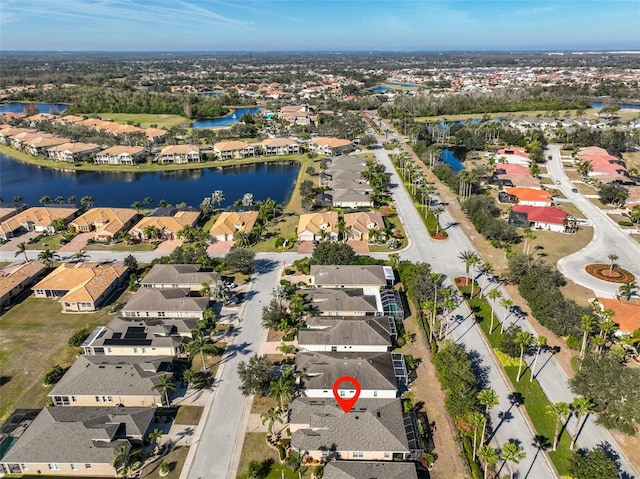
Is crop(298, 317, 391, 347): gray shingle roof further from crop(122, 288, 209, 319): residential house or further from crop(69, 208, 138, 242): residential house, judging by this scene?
crop(69, 208, 138, 242): residential house

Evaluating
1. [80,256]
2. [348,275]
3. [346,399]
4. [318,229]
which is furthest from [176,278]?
[346,399]

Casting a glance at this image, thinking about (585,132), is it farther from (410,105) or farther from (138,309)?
(138,309)

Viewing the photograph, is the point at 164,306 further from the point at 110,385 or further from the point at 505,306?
the point at 505,306

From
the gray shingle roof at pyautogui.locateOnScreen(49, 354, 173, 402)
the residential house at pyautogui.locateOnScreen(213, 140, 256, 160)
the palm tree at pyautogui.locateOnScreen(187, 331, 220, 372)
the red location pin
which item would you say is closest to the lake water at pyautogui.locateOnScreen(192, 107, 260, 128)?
the residential house at pyautogui.locateOnScreen(213, 140, 256, 160)

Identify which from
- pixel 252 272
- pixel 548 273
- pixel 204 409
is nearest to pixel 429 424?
pixel 204 409

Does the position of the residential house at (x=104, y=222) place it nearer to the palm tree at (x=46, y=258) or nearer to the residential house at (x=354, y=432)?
the palm tree at (x=46, y=258)

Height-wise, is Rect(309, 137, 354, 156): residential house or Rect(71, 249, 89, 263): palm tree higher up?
Rect(309, 137, 354, 156): residential house

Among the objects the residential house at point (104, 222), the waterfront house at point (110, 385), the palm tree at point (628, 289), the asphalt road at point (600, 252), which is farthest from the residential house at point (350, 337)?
the residential house at point (104, 222)
